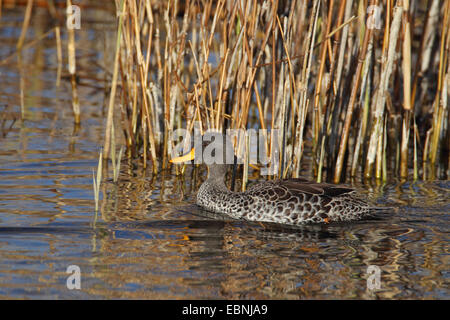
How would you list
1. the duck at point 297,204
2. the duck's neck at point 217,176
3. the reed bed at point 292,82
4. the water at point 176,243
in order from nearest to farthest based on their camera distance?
the water at point 176,243, the duck at point 297,204, the reed bed at point 292,82, the duck's neck at point 217,176

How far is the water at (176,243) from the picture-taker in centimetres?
516

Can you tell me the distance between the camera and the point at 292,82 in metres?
7.25

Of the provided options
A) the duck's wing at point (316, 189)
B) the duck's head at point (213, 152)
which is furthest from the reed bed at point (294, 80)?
the duck's wing at point (316, 189)

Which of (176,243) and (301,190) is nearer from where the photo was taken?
(176,243)

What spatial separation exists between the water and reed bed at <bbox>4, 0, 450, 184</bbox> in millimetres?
528

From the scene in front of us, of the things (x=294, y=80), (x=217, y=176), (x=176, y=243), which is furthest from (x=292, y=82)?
(x=176, y=243)

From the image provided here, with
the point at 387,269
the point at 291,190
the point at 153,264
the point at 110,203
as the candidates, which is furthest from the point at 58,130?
the point at 387,269

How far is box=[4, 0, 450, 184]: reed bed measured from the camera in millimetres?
7242

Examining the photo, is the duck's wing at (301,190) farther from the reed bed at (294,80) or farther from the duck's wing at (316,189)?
the reed bed at (294,80)

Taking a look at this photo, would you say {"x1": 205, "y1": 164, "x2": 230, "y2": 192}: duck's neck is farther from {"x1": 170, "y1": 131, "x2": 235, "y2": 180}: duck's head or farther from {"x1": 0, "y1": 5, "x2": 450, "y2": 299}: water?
{"x1": 0, "y1": 5, "x2": 450, "y2": 299}: water

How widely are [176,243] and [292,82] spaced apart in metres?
2.08

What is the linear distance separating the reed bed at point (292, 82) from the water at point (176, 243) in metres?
0.53

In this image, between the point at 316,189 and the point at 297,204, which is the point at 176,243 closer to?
the point at 297,204

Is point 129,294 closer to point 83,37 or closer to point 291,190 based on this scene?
point 291,190
